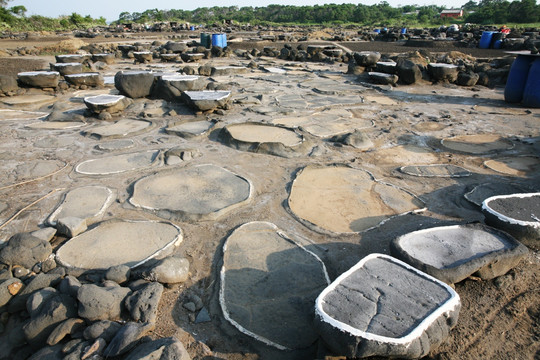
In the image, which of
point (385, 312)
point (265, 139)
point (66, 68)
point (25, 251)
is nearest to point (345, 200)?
point (385, 312)

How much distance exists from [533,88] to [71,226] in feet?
28.3

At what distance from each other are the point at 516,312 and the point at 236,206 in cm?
232

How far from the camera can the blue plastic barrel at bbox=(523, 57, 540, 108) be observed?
6820mm

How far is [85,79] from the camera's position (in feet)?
28.0

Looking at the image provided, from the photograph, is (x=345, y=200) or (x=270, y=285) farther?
(x=345, y=200)

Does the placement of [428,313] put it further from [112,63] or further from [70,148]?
[112,63]

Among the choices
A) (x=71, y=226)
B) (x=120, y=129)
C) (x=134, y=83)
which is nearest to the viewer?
(x=71, y=226)

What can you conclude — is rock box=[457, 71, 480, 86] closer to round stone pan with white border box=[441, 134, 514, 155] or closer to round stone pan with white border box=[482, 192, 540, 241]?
round stone pan with white border box=[441, 134, 514, 155]

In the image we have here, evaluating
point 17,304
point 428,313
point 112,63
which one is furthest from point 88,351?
point 112,63

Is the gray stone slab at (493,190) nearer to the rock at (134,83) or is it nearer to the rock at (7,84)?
the rock at (134,83)

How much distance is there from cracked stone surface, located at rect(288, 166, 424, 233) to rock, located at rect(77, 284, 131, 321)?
1.69m

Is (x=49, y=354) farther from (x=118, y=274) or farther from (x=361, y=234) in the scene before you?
(x=361, y=234)

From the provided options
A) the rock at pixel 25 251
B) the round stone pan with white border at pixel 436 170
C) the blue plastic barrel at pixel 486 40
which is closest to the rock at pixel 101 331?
the rock at pixel 25 251

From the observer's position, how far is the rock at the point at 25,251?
2428 millimetres
